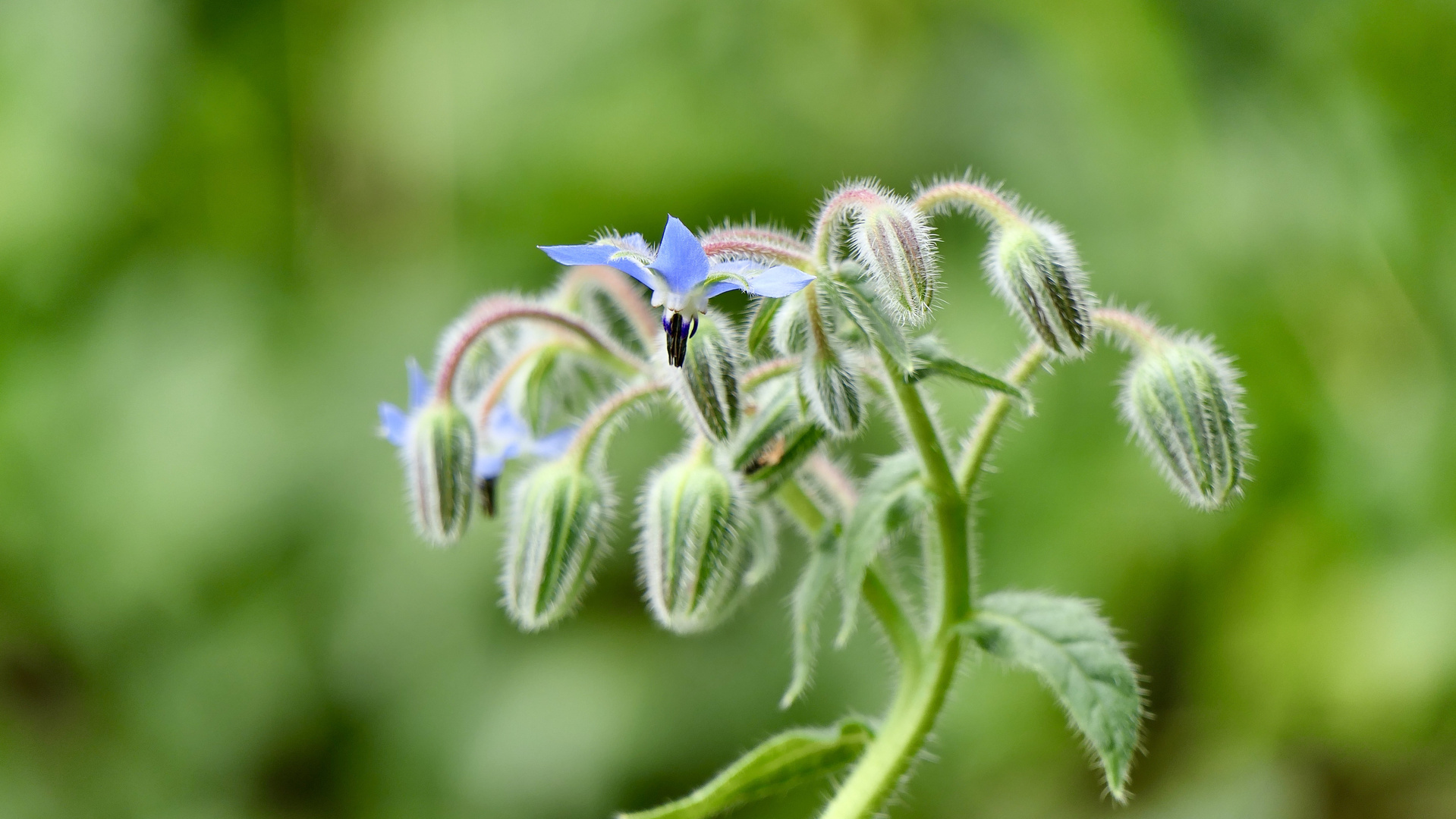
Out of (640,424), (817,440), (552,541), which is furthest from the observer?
(640,424)

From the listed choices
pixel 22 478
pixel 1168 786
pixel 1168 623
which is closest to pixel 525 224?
pixel 22 478

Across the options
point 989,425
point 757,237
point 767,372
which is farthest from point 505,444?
point 989,425

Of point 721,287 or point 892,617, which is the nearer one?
point 721,287

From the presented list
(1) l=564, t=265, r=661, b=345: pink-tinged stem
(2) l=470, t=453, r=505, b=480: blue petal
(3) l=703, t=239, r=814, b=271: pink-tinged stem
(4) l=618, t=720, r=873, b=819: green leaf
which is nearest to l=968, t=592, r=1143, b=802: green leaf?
(4) l=618, t=720, r=873, b=819: green leaf

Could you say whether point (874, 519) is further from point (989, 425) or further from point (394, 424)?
point (394, 424)

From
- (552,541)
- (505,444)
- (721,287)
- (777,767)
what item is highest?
(721,287)

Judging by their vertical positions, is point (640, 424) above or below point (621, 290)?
below

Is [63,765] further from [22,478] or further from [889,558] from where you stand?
[889,558]

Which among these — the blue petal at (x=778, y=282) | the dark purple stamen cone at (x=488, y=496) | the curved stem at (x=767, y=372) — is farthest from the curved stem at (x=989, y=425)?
the dark purple stamen cone at (x=488, y=496)
